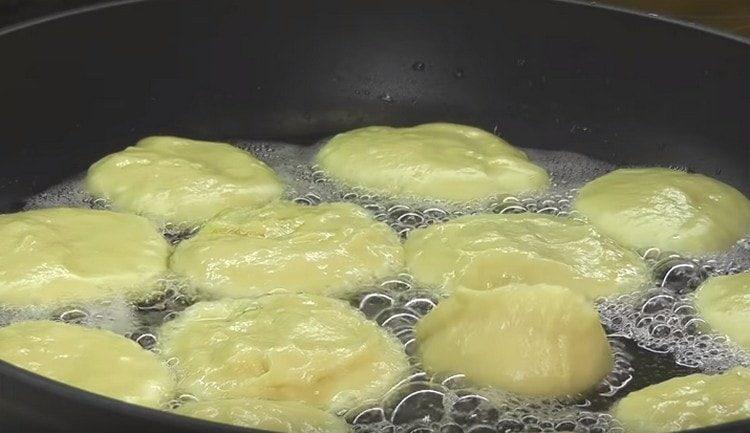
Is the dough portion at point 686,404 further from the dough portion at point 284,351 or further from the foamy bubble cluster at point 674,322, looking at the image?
the dough portion at point 284,351

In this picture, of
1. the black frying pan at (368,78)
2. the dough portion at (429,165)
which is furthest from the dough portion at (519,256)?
the black frying pan at (368,78)

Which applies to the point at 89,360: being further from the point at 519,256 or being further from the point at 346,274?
the point at 519,256

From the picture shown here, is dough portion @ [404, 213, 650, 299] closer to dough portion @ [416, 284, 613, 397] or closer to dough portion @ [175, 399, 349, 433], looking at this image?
dough portion @ [416, 284, 613, 397]

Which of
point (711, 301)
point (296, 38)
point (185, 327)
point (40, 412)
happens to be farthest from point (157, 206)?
point (711, 301)

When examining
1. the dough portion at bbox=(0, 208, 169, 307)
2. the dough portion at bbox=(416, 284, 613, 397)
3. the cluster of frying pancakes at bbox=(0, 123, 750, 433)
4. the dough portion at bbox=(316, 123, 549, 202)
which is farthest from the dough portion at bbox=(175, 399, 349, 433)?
the dough portion at bbox=(316, 123, 549, 202)

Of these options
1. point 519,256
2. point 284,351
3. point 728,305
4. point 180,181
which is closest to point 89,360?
point 284,351
